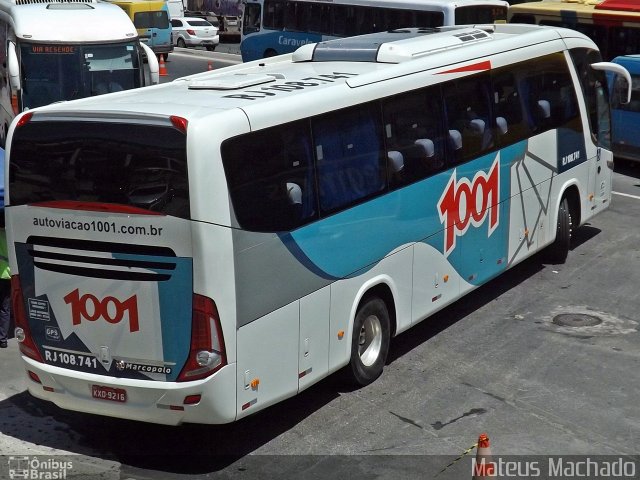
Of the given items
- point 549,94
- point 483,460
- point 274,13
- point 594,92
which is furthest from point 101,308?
point 274,13

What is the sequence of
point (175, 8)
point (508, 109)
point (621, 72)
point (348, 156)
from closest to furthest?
point (348, 156) < point (508, 109) < point (621, 72) < point (175, 8)

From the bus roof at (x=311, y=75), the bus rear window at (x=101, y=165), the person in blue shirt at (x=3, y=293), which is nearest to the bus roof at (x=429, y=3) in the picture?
the bus roof at (x=311, y=75)

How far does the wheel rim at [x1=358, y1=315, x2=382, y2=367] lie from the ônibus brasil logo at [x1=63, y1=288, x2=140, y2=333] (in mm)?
2735

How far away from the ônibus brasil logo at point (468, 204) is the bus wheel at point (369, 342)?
1.44m

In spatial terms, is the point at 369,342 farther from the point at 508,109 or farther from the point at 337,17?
the point at 337,17

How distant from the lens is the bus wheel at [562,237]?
576 inches

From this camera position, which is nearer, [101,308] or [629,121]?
[101,308]

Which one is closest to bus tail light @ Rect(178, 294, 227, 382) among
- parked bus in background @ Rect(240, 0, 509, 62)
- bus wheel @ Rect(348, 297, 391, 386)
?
bus wheel @ Rect(348, 297, 391, 386)

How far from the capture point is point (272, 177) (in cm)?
896

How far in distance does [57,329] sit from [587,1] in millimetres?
21673

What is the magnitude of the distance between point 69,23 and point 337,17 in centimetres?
1351

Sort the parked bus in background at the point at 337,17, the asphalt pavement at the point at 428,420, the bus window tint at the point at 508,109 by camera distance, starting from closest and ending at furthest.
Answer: the asphalt pavement at the point at 428,420 → the bus window tint at the point at 508,109 → the parked bus in background at the point at 337,17

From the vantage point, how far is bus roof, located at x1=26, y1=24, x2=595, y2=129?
8742mm

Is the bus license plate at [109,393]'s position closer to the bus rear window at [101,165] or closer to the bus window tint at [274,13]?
the bus rear window at [101,165]
